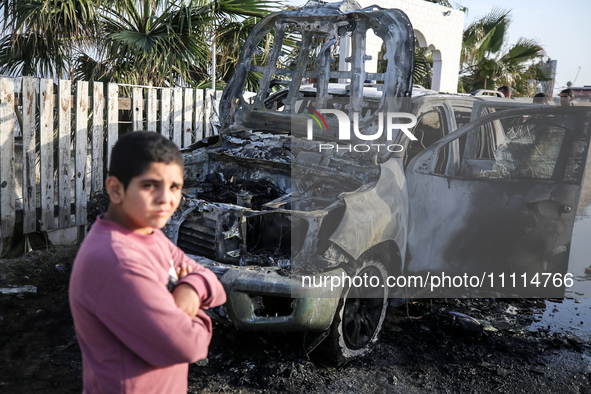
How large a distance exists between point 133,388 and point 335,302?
1.91 m

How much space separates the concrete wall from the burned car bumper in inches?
398

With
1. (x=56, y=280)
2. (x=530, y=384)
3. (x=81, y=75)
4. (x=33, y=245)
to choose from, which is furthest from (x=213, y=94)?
(x=530, y=384)

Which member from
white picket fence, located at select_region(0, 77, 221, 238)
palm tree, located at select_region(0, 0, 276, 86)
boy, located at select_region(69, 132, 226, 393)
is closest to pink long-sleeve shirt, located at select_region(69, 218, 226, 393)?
boy, located at select_region(69, 132, 226, 393)

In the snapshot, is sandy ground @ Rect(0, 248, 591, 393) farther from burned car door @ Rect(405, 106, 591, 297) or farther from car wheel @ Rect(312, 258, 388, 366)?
burned car door @ Rect(405, 106, 591, 297)

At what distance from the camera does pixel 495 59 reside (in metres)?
16.8

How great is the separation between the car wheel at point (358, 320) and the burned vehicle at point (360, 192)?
1 centimetres

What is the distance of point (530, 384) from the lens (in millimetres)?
3262

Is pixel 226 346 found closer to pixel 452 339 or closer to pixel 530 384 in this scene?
pixel 452 339

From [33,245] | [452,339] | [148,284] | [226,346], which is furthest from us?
[33,245]

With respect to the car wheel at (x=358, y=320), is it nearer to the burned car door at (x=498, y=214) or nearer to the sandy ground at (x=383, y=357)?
the sandy ground at (x=383, y=357)

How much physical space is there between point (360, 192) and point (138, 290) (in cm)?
232

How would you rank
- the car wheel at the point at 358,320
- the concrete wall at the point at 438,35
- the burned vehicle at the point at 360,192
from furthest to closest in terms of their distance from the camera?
the concrete wall at the point at 438,35 → the car wheel at the point at 358,320 → the burned vehicle at the point at 360,192

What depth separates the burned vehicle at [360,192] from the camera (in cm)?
310

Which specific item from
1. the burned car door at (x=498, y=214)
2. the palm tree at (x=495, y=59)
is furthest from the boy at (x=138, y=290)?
the palm tree at (x=495, y=59)
